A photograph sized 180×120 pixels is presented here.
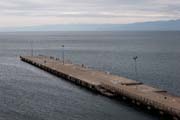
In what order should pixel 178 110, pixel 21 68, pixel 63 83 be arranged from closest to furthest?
pixel 178 110 < pixel 63 83 < pixel 21 68

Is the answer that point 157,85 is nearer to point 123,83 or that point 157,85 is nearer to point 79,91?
point 123,83

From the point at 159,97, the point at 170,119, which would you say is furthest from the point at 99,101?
the point at 170,119

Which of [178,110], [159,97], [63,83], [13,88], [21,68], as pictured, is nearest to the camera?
[178,110]

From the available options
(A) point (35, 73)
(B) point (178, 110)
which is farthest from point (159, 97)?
(A) point (35, 73)

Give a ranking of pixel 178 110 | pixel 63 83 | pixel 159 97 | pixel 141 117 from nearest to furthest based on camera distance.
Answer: pixel 178 110, pixel 141 117, pixel 159 97, pixel 63 83

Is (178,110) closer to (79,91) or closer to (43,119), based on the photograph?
(43,119)

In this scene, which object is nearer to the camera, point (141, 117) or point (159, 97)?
point (141, 117)
